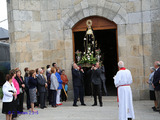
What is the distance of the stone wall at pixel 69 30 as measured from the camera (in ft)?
31.6

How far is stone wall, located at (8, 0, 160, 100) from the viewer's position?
962 cm

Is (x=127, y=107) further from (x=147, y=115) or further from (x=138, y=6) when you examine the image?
(x=138, y=6)

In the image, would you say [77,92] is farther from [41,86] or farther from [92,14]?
[92,14]

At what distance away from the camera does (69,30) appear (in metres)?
10.6

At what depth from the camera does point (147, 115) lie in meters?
7.11

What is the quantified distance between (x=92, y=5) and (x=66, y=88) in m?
4.18

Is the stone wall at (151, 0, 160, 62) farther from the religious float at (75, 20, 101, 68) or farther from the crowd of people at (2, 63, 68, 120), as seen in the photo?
the crowd of people at (2, 63, 68, 120)

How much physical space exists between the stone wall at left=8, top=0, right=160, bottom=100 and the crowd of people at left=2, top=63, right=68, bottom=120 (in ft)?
3.67

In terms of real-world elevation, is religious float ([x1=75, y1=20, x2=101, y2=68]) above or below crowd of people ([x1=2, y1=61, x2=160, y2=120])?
above

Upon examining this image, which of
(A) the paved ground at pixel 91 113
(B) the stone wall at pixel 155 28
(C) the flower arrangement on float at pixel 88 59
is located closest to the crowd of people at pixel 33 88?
(A) the paved ground at pixel 91 113

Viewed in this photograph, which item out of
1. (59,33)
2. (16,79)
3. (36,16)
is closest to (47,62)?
(59,33)

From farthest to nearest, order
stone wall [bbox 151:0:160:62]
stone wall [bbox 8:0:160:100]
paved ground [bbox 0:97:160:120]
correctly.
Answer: stone wall [bbox 8:0:160:100]
stone wall [bbox 151:0:160:62]
paved ground [bbox 0:97:160:120]

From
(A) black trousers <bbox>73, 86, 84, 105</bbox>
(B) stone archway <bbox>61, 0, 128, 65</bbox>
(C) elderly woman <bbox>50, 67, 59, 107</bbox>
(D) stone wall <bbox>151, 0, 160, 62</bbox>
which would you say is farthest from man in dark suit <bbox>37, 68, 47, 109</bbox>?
(D) stone wall <bbox>151, 0, 160, 62</bbox>

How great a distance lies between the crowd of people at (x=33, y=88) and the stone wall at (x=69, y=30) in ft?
3.67
